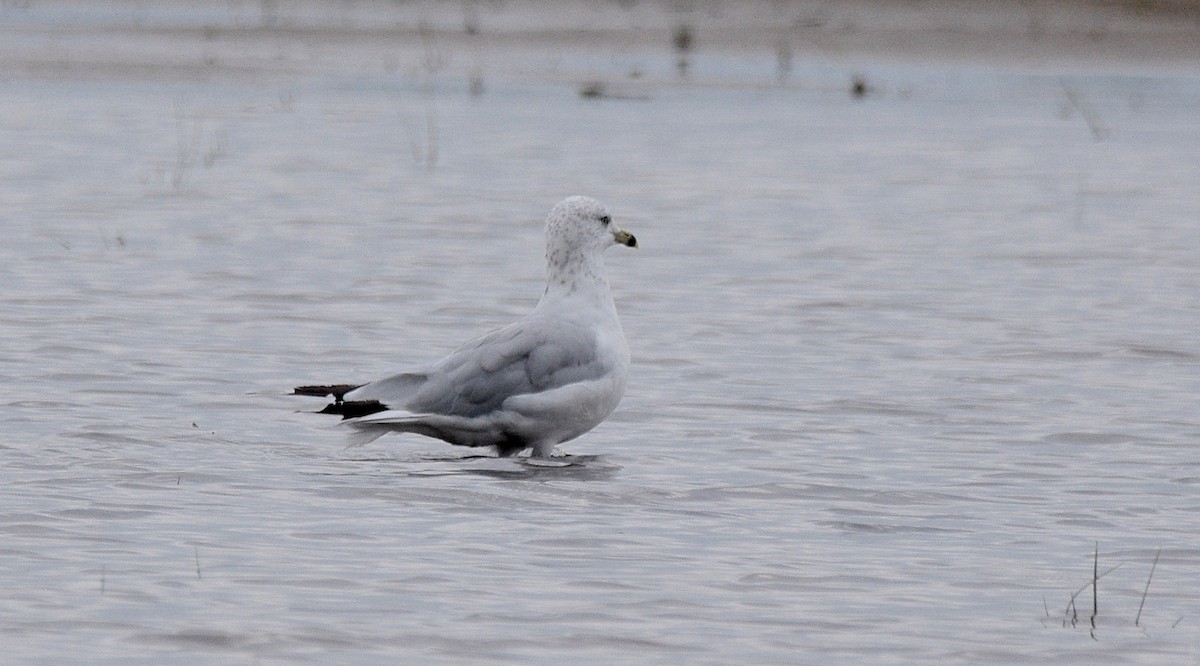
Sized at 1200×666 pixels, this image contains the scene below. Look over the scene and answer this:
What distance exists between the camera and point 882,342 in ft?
40.6

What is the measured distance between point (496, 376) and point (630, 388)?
2069 millimetres

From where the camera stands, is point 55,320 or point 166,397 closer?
point 166,397

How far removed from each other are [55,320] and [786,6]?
842 inches

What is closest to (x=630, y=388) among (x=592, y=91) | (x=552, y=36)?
(x=592, y=91)

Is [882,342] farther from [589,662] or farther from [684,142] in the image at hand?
[684,142]

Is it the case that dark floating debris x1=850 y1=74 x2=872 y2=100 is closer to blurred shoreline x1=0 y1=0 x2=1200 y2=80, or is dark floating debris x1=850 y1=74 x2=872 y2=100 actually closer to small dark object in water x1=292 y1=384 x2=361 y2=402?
blurred shoreline x1=0 y1=0 x2=1200 y2=80

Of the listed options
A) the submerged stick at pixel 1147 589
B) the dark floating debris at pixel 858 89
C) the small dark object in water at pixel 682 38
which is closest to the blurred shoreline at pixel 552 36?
the small dark object in water at pixel 682 38

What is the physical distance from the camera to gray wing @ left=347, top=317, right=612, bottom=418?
29.0 feet

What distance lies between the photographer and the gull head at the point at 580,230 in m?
9.36

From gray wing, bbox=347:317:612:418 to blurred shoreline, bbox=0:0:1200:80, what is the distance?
1751 centimetres

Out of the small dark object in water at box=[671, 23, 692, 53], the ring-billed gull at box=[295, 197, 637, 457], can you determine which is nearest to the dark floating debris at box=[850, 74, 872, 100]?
the small dark object in water at box=[671, 23, 692, 53]

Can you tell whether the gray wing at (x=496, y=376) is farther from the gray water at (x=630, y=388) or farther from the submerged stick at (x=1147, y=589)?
the submerged stick at (x=1147, y=589)

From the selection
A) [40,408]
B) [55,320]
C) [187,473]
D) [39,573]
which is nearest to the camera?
[39,573]

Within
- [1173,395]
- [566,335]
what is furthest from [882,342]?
[566,335]
